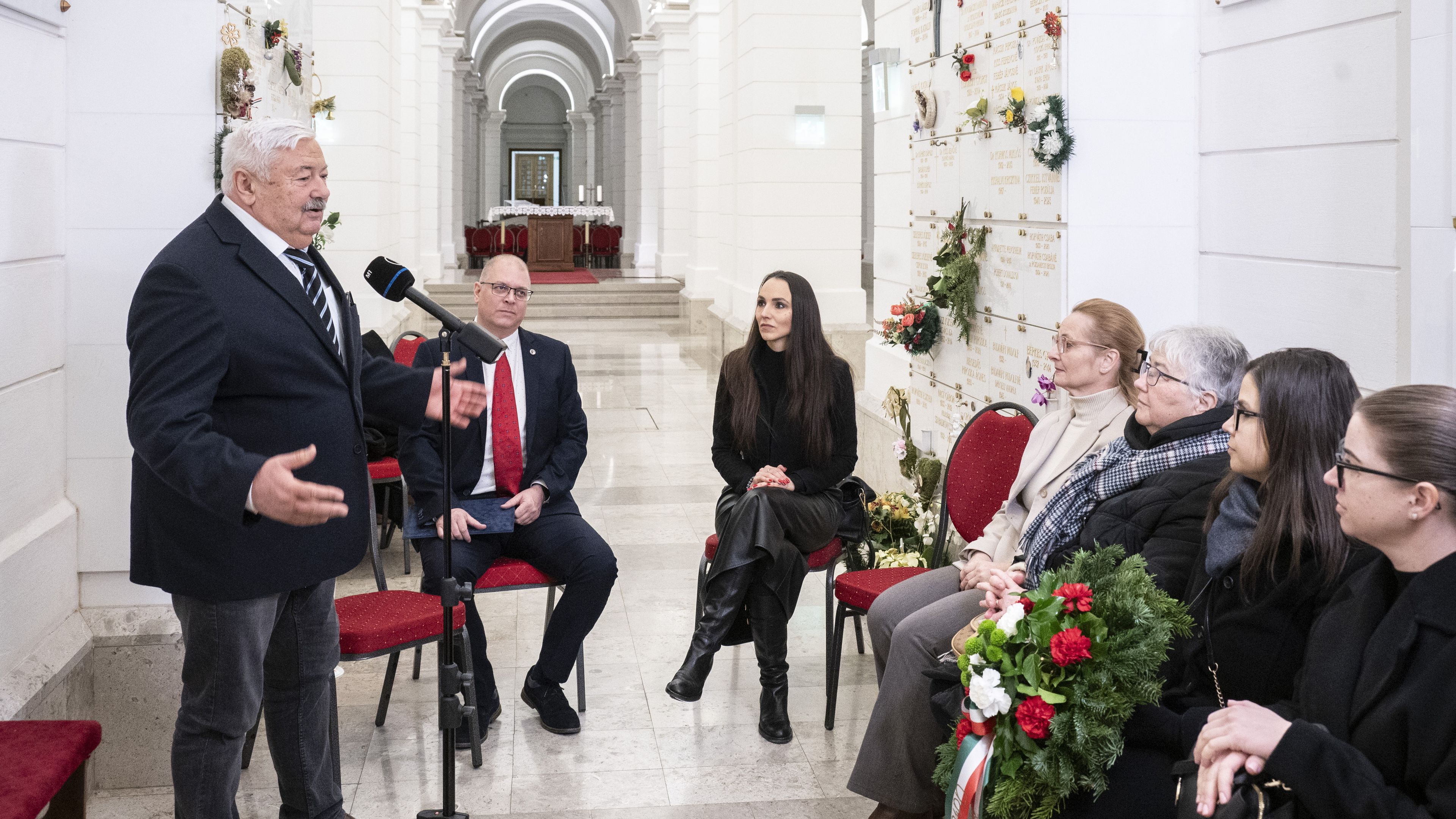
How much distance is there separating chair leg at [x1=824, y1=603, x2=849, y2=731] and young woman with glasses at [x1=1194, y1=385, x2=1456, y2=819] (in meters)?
1.81

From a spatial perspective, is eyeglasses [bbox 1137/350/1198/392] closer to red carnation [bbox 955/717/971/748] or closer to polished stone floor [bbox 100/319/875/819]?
red carnation [bbox 955/717/971/748]

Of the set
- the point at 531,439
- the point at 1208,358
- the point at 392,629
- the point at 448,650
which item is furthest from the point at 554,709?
the point at 1208,358

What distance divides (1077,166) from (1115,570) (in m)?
1.82

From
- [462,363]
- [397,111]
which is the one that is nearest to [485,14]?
[397,111]

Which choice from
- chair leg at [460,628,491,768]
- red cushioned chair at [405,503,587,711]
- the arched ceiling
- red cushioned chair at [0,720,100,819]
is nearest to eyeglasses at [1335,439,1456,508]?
chair leg at [460,628,491,768]

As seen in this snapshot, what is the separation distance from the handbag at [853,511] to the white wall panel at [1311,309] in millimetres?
1176

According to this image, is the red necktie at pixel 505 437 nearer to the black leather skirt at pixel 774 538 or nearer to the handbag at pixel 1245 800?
the black leather skirt at pixel 774 538

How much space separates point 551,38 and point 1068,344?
30840 mm

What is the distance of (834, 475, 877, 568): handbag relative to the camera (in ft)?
12.9

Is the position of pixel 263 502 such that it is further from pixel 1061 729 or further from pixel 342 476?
pixel 1061 729

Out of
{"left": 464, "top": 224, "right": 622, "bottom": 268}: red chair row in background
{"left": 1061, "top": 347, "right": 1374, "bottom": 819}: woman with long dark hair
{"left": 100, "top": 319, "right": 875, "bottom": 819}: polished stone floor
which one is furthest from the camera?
{"left": 464, "top": 224, "right": 622, "bottom": 268}: red chair row in background

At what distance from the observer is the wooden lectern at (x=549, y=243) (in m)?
20.2

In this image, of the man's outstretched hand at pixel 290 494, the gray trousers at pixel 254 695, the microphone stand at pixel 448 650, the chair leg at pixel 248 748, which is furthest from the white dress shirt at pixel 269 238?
the chair leg at pixel 248 748

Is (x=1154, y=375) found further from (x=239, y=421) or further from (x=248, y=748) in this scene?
(x=248, y=748)
